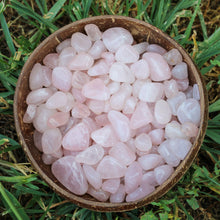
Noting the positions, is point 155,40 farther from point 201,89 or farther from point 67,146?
point 67,146

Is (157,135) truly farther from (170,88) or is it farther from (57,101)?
(57,101)

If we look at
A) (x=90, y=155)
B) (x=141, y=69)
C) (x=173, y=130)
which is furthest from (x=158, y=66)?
(x=90, y=155)

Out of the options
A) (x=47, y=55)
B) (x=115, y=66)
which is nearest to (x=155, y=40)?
(x=115, y=66)

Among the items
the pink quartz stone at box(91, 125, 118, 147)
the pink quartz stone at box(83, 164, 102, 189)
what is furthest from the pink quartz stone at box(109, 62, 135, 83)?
the pink quartz stone at box(83, 164, 102, 189)

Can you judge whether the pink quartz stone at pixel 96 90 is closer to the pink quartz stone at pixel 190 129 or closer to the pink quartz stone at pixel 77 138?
the pink quartz stone at pixel 77 138

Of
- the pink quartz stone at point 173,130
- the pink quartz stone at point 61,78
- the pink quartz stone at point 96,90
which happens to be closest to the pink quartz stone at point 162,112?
the pink quartz stone at point 173,130

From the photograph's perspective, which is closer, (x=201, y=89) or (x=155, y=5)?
(x=201, y=89)
